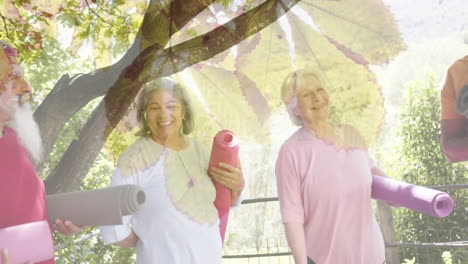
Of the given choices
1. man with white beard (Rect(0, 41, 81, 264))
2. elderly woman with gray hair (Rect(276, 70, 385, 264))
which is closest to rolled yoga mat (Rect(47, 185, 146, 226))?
man with white beard (Rect(0, 41, 81, 264))

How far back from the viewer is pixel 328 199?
65cm

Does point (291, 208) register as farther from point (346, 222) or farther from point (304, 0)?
point (304, 0)

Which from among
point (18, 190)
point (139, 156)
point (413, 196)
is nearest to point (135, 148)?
point (139, 156)

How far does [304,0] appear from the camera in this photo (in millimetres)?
652

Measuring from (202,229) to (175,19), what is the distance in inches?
9.3

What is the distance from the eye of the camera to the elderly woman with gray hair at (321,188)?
643 millimetres

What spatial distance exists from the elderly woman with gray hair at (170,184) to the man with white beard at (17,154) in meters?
0.08

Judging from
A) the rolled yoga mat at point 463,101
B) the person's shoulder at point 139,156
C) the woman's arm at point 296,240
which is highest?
the rolled yoga mat at point 463,101

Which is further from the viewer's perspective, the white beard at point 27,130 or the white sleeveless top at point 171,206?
the white beard at point 27,130

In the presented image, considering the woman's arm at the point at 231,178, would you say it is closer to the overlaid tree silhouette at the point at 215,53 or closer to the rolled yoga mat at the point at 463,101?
the overlaid tree silhouette at the point at 215,53

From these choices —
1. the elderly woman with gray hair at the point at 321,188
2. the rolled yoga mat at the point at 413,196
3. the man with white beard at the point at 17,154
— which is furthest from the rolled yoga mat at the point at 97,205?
the rolled yoga mat at the point at 413,196

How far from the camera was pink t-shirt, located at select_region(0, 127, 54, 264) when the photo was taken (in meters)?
0.66

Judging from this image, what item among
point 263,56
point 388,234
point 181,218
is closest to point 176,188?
point 181,218

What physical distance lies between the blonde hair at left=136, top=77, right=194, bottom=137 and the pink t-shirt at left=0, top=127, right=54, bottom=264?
13cm
